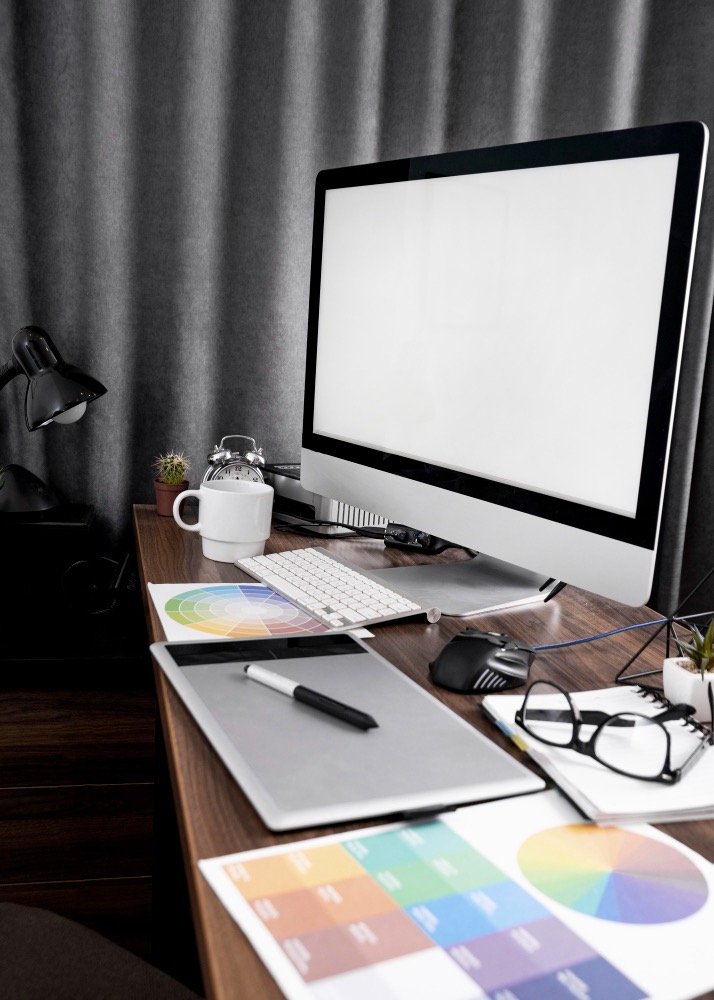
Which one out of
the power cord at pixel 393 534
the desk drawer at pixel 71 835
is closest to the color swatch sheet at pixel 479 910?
the power cord at pixel 393 534

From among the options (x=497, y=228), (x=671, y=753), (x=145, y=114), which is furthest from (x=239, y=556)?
(x=145, y=114)

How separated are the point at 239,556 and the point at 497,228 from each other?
1.72 ft

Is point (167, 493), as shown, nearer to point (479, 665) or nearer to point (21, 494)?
point (21, 494)

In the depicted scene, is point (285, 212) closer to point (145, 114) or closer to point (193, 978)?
point (145, 114)

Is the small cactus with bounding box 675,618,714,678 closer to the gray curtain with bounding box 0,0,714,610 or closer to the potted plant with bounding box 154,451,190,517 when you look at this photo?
the potted plant with bounding box 154,451,190,517

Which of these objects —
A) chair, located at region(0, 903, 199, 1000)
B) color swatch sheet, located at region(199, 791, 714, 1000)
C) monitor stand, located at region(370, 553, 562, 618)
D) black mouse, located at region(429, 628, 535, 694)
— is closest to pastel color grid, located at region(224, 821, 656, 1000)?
color swatch sheet, located at region(199, 791, 714, 1000)

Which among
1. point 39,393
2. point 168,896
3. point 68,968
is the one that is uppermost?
point 39,393

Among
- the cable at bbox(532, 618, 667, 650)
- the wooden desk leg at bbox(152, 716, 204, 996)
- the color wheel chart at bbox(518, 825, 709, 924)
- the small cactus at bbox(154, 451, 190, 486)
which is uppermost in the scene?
the small cactus at bbox(154, 451, 190, 486)

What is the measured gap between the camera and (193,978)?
1158 mm

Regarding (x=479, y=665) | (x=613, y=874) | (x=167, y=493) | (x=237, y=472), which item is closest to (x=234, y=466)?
(x=237, y=472)

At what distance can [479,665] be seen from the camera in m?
0.73

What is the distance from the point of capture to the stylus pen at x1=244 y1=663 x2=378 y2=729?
2.02 feet

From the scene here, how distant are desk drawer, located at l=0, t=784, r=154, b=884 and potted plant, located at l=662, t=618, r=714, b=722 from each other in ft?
2.79

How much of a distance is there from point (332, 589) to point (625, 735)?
0.42 m
